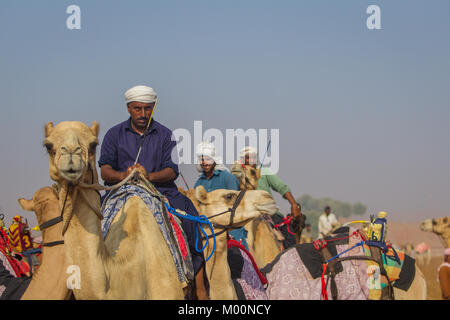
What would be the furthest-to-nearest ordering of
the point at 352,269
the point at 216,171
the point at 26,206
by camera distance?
the point at 216,171
the point at 352,269
the point at 26,206

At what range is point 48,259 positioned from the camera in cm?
534

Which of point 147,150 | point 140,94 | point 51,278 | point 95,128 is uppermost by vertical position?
point 140,94

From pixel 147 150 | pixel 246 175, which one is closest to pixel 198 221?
pixel 147 150

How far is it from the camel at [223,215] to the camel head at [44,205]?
1662 mm

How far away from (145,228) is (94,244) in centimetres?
88

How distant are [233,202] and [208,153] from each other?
201 centimetres

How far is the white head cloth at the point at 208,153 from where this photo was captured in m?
8.88

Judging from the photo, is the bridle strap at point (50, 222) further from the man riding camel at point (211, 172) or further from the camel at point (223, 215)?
the man riding camel at point (211, 172)

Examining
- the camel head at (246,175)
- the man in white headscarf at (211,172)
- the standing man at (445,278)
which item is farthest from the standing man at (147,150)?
the standing man at (445,278)

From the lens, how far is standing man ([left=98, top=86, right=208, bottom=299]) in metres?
6.36

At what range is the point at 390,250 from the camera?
8125 millimetres

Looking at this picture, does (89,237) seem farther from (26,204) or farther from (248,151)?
(248,151)
